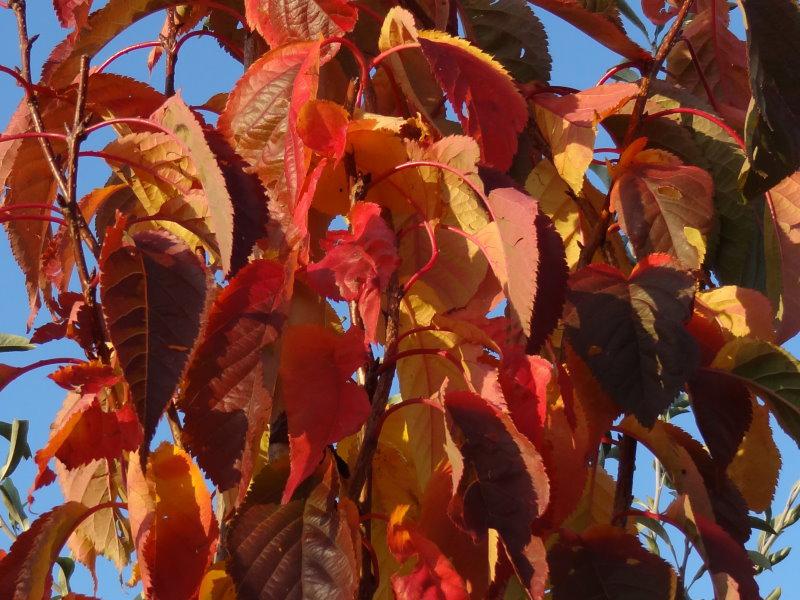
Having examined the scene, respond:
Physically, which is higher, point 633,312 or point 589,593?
point 633,312

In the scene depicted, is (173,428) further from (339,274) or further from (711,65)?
(711,65)

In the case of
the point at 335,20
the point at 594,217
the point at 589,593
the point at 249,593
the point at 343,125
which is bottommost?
the point at 589,593

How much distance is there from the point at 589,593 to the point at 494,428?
0.53 feet

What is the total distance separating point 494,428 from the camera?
71cm

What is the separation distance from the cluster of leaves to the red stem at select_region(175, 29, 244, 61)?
0.10 metres

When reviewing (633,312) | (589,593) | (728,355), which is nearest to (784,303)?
(728,355)

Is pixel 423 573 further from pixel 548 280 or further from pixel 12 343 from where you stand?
pixel 12 343

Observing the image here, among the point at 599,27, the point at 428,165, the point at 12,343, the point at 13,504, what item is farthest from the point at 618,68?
the point at 13,504

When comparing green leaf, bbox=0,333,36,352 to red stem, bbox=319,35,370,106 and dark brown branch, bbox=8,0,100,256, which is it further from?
red stem, bbox=319,35,370,106

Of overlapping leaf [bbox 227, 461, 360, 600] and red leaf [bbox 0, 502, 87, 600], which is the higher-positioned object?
red leaf [bbox 0, 502, 87, 600]

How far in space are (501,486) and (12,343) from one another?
123cm

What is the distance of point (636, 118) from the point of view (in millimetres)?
993

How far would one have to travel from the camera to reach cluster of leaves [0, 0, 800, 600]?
695 millimetres

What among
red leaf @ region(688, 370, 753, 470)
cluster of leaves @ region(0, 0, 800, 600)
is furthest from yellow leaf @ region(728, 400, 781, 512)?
red leaf @ region(688, 370, 753, 470)
